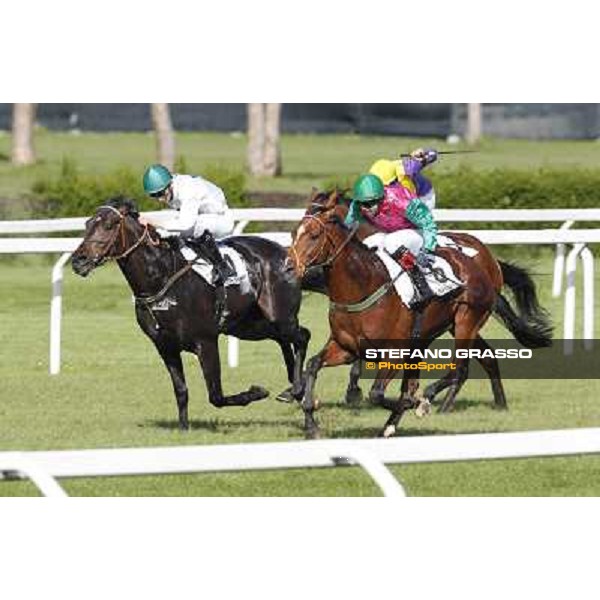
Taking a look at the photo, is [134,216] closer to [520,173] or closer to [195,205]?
[195,205]

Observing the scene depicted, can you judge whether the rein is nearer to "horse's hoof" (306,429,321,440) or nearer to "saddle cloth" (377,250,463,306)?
"saddle cloth" (377,250,463,306)

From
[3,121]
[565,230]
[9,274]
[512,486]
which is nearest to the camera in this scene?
[512,486]

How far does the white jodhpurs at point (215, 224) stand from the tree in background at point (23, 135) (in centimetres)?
2460

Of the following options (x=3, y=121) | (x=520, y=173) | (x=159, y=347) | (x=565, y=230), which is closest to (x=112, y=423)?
(x=159, y=347)

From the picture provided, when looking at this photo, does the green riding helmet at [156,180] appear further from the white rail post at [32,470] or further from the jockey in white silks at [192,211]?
the white rail post at [32,470]

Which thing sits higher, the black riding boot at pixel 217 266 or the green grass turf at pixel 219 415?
the black riding boot at pixel 217 266

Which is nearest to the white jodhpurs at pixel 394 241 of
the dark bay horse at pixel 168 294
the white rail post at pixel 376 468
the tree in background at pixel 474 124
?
the dark bay horse at pixel 168 294

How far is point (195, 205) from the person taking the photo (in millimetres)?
11680

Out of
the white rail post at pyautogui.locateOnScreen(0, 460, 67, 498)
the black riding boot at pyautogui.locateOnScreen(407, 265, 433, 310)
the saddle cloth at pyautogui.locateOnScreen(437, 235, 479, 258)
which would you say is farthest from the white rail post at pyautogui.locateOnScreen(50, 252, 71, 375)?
the white rail post at pyautogui.locateOnScreen(0, 460, 67, 498)

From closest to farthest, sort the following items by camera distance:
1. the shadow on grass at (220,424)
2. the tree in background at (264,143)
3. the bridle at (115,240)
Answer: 1. the bridle at (115,240)
2. the shadow on grass at (220,424)
3. the tree in background at (264,143)

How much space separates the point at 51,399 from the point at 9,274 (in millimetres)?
9001

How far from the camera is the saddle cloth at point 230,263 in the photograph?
1162 cm

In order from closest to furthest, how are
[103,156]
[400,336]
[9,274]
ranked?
[400,336] < [9,274] < [103,156]

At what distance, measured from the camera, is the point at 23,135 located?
120 feet
